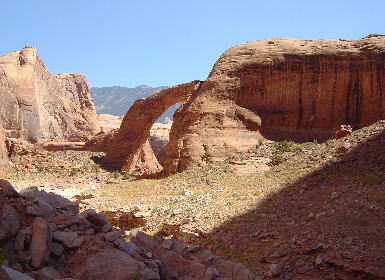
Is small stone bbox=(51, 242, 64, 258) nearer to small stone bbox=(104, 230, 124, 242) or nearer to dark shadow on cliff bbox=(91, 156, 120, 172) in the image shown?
small stone bbox=(104, 230, 124, 242)

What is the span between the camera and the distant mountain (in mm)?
158625

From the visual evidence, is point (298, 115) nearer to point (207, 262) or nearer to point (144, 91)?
point (207, 262)

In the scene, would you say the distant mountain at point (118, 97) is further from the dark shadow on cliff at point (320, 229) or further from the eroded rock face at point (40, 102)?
the dark shadow on cliff at point (320, 229)

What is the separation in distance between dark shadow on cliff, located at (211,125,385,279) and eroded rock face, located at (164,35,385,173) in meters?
11.0

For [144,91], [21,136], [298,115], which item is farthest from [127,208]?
[144,91]

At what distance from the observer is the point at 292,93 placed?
87.1 feet

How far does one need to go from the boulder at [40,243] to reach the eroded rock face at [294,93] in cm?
1858

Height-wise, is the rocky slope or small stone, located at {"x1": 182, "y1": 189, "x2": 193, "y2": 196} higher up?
the rocky slope

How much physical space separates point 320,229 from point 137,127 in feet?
91.2

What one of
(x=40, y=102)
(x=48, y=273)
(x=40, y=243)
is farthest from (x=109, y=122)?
(x=48, y=273)

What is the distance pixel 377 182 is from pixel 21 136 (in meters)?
40.4

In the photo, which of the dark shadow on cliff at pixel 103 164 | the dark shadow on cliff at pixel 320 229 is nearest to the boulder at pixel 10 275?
the dark shadow on cliff at pixel 320 229

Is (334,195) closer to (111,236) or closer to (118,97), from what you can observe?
(111,236)

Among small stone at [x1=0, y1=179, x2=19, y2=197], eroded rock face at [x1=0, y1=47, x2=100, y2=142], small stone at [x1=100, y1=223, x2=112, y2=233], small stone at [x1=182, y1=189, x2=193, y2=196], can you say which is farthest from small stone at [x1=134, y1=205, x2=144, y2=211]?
eroded rock face at [x1=0, y1=47, x2=100, y2=142]
